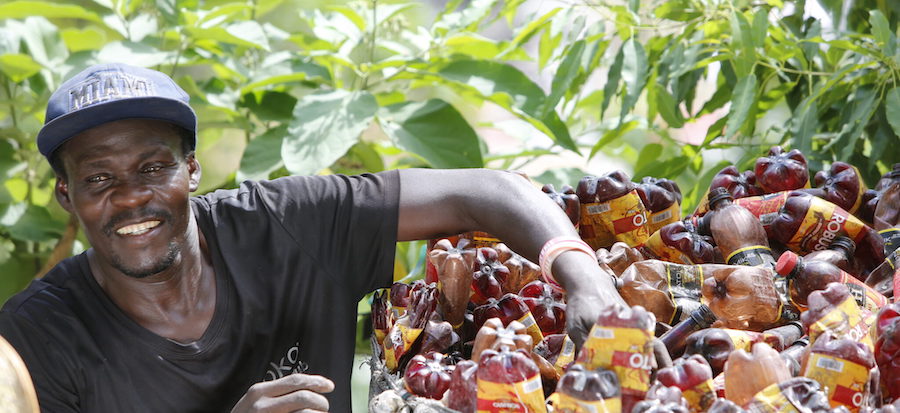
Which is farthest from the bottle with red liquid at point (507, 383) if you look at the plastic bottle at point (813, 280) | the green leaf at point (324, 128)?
the green leaf at point (324, 128)

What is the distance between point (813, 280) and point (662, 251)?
11.2 inches

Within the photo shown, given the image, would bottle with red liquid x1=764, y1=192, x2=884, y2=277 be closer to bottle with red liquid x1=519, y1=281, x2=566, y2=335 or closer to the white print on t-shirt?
bottle with red liquid x1=519, y1=281, x2=566, y2=335

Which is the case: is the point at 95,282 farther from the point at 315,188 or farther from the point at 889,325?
the point at 889,325

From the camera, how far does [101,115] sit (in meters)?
1.46

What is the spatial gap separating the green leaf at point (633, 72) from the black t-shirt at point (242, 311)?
734 mm

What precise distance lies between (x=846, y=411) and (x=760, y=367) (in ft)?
0.39

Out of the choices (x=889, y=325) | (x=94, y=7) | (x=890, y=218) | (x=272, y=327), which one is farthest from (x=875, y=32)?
(x=94, y=7)

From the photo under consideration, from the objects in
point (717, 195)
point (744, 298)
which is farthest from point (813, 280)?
point (717, 195)

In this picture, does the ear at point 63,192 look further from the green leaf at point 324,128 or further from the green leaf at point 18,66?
the green leaf at point 18,66

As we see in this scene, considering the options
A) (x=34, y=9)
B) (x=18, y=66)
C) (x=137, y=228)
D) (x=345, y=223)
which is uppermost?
(x=34, y=9)

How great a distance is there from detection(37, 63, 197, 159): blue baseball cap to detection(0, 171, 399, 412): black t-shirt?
0.24 meters

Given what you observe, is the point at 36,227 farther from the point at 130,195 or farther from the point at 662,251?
the point at 662,251

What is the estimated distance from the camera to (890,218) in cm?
147

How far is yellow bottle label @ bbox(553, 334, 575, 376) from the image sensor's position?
1.19m
